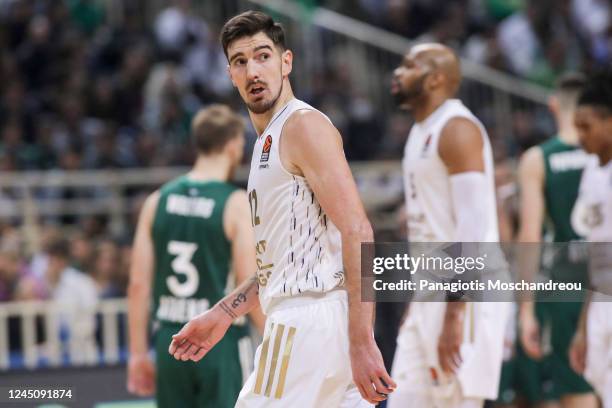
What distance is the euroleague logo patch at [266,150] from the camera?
4699 millimetres

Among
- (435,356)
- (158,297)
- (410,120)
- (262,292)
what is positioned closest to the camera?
(262,292)

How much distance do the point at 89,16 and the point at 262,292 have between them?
42.6 feet

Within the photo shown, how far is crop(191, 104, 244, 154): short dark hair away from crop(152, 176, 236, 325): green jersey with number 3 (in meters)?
0.25

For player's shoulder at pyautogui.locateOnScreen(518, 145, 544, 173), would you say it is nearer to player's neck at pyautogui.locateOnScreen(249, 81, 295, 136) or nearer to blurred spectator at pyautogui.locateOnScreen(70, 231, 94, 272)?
player's neck at pyautogui.locateOnScreen(249, 81, 295, 136)

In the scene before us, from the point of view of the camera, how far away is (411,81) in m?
6.70

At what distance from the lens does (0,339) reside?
10828 mm

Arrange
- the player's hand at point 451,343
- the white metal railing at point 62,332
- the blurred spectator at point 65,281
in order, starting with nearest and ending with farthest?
the player's hand at point 451,343 < the white metal railing at point 62,332 < the blurred spectator at point 65,281

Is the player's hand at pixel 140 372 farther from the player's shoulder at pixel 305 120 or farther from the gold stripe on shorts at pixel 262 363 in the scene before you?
the player's shoulder at pixel 305 120

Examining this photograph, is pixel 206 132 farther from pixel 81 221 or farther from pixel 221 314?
pixel 81 221

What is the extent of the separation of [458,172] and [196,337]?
1.97 meters

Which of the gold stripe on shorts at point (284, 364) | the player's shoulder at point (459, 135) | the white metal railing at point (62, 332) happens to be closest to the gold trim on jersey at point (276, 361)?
the gold stripe on shorts at point (284, 364)

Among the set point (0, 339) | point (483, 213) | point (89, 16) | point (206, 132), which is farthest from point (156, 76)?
point (483, 213)

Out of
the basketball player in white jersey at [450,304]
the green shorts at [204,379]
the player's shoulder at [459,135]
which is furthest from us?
the green shorts at [204,379]

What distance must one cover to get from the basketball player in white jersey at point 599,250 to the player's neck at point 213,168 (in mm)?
2177
